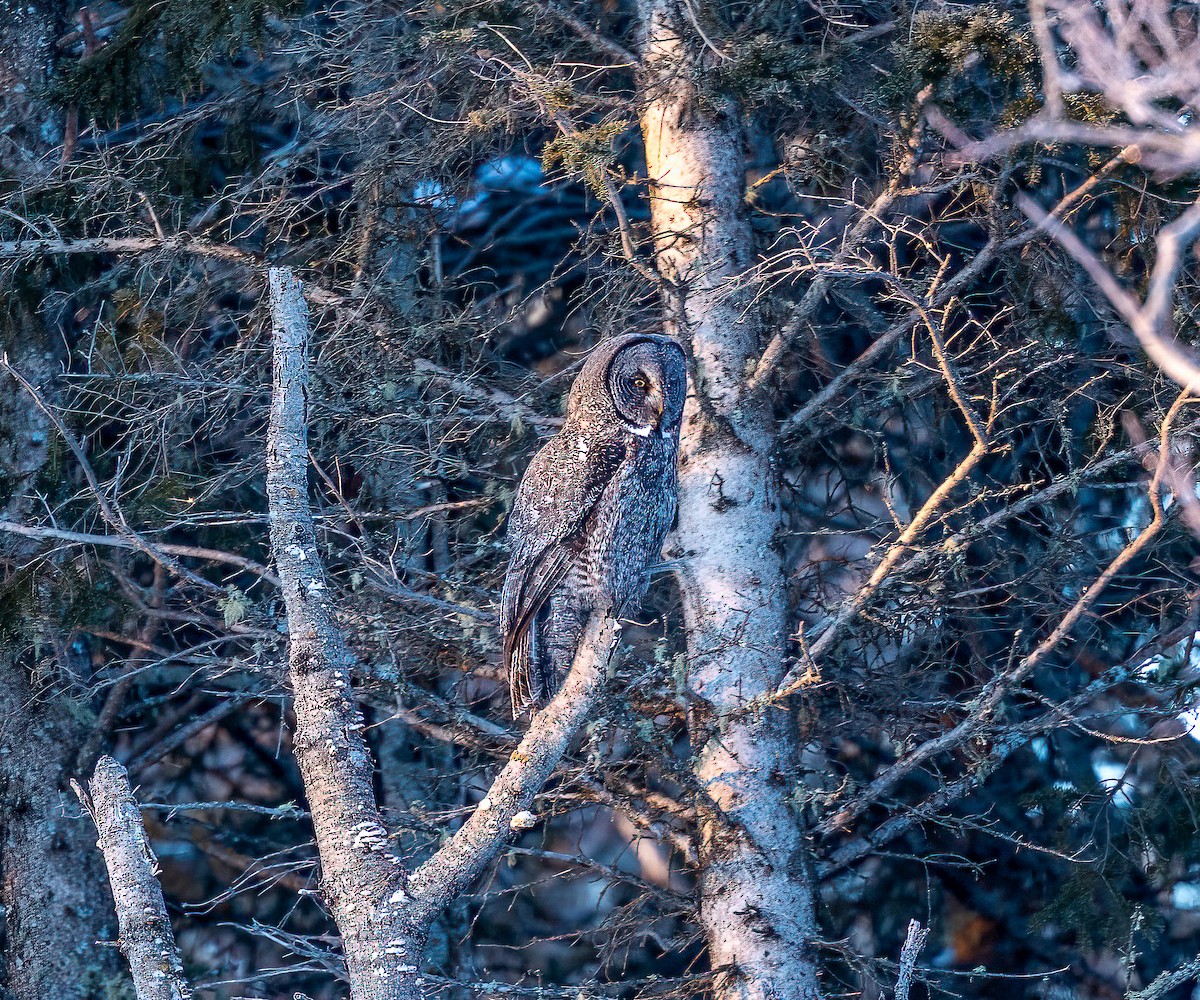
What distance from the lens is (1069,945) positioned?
19.1 feet

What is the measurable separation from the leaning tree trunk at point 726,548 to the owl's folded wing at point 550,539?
0.60 metres

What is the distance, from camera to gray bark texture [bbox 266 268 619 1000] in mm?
2902

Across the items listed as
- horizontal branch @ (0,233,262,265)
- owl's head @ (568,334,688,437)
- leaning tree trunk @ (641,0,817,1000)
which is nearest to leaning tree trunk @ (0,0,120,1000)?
horizontal branch @ (0,233,262,265)

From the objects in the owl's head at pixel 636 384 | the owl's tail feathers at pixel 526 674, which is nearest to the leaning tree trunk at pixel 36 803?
the owl's tail feathers at pixel 526 674

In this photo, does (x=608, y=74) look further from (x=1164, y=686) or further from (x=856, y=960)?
(x=856, y=960)

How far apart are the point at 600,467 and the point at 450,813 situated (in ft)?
4.58

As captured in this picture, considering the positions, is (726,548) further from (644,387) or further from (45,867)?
(45,867)

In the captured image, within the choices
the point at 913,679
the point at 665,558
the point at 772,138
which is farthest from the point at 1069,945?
the point at 772,138

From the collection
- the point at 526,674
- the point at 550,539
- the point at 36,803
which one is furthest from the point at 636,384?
the point at 36,803

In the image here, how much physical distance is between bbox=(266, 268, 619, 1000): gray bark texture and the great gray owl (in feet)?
3.92

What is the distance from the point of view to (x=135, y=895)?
9.76 ft

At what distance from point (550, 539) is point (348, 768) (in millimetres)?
1606

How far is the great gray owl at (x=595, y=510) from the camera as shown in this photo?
14.8ft

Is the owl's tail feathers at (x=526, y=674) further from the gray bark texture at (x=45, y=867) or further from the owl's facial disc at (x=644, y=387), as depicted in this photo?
the gray bark texture at (x=45, y=867)
